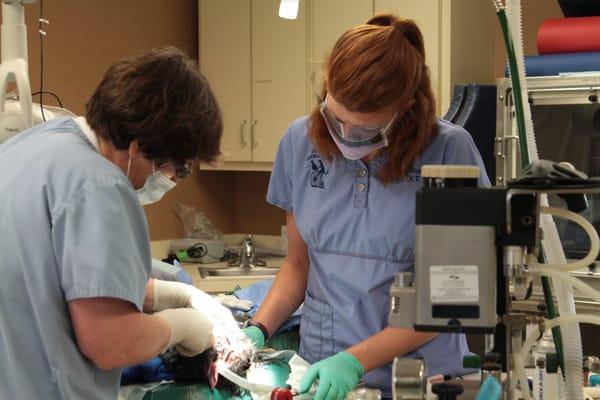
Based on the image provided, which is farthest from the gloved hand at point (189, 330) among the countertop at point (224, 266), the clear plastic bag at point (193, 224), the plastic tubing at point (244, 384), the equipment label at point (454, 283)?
the clear plastic bag at point (193, 224)

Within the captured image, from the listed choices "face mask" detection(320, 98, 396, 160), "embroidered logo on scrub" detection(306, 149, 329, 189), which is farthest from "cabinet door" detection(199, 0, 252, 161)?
"face mask" detection(320, 98, 396, 160)

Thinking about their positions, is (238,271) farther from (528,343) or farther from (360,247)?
(528,343)

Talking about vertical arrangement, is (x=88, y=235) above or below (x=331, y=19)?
below

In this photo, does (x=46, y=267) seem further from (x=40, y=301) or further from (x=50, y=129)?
(x=50, y=129)

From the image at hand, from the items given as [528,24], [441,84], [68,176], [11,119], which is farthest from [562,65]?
[68,176]

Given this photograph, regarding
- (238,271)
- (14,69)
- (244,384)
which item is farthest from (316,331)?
(238,271)

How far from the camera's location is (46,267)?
124 cm

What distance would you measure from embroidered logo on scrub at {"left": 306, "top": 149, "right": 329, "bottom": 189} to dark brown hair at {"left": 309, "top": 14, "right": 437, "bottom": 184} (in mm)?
152

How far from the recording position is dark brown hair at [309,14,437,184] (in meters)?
1.55

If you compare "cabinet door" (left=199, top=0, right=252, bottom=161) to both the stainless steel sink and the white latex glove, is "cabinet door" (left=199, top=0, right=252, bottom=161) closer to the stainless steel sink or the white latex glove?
the stainless steel sink

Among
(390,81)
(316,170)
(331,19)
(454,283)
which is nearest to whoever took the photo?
(454,283)

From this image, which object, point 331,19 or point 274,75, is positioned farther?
point 274,75

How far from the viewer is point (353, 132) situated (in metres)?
1.68

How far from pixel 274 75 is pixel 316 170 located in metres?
2.34
